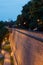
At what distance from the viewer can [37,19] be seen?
27.4 meters

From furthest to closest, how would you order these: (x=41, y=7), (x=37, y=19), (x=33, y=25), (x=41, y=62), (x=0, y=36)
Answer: (x=0, y=36), (x=33, y=25), (x=37, y=19), (x=41, y=7), (x=41, y=62)

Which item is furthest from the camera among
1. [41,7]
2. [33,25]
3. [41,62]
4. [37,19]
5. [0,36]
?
[0,36]

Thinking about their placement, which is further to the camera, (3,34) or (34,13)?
(3,34)

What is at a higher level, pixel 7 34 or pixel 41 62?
pixel 41 62

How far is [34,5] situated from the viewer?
26.8m

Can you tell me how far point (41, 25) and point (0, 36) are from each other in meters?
21.5

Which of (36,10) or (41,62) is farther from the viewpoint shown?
(36,10)

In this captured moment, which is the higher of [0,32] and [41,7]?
[41,7]

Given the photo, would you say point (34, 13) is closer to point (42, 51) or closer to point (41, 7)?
point (41, 7)

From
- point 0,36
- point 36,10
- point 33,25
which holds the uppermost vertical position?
point 36,10

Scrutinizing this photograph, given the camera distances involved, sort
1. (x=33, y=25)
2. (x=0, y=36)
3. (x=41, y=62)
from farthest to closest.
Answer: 1. (x=0, y=36)
2. (x=33, y=25)
3. (x=41, y=62)

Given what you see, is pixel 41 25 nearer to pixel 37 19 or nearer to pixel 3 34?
pixel 37 19

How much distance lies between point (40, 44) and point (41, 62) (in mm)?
341

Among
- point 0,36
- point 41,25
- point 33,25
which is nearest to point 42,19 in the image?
point 41,25
